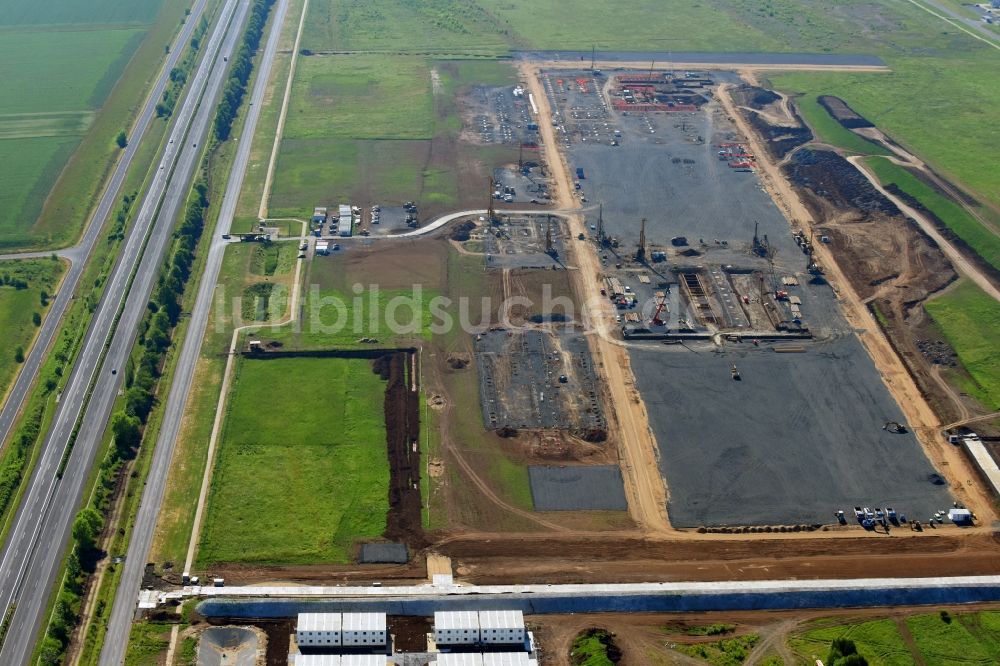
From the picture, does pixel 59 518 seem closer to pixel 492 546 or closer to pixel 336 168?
pixel 492 546

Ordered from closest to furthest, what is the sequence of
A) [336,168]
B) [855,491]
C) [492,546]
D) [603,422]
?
1. [492,546]
2. [855,491]
3. [603,422]
4. [336,168]

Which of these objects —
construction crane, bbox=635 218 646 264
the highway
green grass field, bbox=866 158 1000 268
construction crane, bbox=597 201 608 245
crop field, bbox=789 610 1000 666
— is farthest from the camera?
construction crane, bbox=597 201 608 245

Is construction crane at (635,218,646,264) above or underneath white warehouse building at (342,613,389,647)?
above

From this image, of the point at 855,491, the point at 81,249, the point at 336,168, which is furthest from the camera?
the point at 336,168

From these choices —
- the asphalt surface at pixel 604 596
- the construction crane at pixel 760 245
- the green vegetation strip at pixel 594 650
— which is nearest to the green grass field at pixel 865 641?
the asphalt surface at pixel 604 596

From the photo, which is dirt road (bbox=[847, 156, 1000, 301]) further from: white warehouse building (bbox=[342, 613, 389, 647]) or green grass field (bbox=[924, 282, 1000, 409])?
white warehouse building (bbox=[342, 613, 389, 647])

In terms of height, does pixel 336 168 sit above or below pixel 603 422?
above

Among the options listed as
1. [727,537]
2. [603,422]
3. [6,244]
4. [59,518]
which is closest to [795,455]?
[727,537]

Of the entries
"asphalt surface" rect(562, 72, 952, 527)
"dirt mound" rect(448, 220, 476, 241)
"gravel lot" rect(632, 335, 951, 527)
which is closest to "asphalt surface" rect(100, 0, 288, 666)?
"dirt mound" rect(448, 220, 476, 241)
